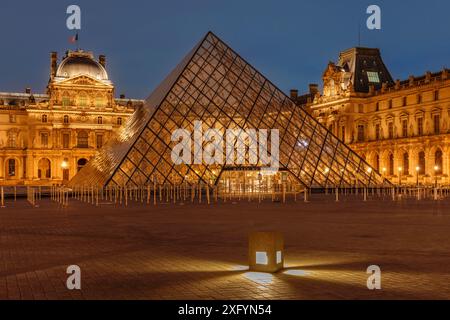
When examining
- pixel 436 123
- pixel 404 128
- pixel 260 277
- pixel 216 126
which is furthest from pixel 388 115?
pixel 260 277

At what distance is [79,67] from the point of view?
72125mm

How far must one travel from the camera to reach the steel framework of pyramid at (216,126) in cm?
2903

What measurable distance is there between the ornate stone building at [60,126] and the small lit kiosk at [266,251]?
6580 centimetres

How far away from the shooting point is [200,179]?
98.8ft

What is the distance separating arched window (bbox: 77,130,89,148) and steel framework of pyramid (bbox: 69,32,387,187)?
39.6 meters

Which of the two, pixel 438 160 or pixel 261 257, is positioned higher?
pixel 438 160

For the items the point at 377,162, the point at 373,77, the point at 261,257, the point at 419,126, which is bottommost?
the point at 261,257

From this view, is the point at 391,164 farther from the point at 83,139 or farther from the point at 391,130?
the point at 83,139

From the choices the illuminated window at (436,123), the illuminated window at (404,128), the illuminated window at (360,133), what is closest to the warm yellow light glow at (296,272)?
the illuminated window at (436,123)

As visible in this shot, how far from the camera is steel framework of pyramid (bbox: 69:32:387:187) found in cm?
2903

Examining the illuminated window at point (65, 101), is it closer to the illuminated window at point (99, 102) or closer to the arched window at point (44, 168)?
the illuminated window at point (99, 102)

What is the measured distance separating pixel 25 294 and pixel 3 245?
15.4 feet

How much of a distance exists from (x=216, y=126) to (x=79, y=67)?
45.2 meters
